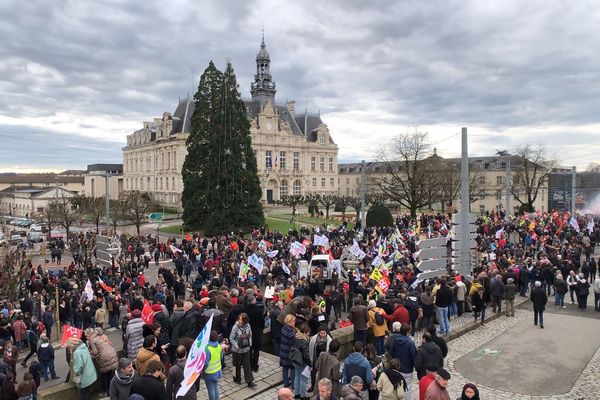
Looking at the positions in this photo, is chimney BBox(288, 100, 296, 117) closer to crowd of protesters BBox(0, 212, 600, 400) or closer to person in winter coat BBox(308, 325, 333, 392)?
crowd of protesters BBox(0, 212, 600, 400)

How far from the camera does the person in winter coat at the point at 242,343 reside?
8844mm

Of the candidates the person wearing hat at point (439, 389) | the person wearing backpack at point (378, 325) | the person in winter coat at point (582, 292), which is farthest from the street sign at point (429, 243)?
the person wearing hat at point (439, 389)

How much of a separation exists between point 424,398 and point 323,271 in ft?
43.8

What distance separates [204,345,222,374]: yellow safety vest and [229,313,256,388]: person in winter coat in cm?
98

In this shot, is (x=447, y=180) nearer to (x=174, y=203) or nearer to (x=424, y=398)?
(x=174, y=203)

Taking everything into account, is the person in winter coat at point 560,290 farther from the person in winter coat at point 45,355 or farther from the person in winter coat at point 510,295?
the person in winter coat at point 45,355

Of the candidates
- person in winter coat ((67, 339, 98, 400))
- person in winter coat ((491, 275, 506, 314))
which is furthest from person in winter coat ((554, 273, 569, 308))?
person in winter coat ((67, 339, 98, 400))

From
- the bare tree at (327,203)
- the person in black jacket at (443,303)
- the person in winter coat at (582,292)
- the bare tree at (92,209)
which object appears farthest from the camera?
the bare tree at (327,203)

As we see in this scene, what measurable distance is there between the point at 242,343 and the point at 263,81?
78.3 metres

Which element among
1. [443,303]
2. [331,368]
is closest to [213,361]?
[331,368]

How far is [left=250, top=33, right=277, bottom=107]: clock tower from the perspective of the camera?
82.4 m

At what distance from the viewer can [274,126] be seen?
269 ft

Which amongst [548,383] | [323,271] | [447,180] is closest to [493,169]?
[447,180]

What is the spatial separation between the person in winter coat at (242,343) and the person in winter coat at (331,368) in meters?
1.92
